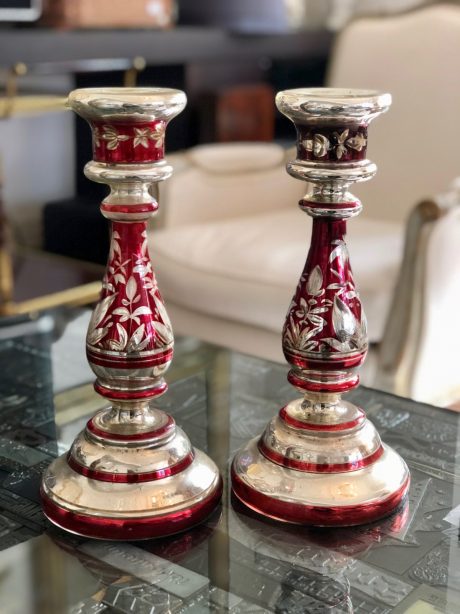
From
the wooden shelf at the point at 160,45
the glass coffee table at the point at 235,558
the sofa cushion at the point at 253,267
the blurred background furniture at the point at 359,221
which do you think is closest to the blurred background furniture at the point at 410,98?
the blurred background furniture at the point at 359,221

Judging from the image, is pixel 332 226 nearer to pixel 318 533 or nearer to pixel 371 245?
→ pixel 318 533

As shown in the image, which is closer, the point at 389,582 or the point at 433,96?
the point at 389,582

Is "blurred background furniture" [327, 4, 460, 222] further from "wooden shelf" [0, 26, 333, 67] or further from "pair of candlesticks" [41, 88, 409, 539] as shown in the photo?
"pair of candlesticks" [41, 88, 409, 539]

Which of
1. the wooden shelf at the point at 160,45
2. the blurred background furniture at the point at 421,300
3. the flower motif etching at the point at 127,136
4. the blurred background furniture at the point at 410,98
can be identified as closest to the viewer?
the flower motif etching at the point at 127,136

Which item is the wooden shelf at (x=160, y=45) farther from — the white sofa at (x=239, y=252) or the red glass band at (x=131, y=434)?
the red glass band at (x=131, y=434)

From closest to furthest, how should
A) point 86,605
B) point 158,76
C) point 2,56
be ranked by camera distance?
1. point 86,605
2. point 2,56
3. point 158,76

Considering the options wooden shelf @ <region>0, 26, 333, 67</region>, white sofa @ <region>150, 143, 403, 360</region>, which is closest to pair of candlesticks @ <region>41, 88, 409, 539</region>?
white sofa @ <region>150, 143, 403, 360</region>

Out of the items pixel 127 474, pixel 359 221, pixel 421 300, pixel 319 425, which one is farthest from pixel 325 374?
pixel 359 221

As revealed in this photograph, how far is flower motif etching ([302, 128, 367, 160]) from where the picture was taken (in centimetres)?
54

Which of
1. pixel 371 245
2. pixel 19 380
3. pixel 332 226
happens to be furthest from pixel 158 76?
pixel 332 226

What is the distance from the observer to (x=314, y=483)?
580 mm

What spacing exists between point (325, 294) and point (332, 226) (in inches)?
1.8

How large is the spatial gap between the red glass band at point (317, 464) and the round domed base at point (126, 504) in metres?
0.05

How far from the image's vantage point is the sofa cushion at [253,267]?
1.38m
